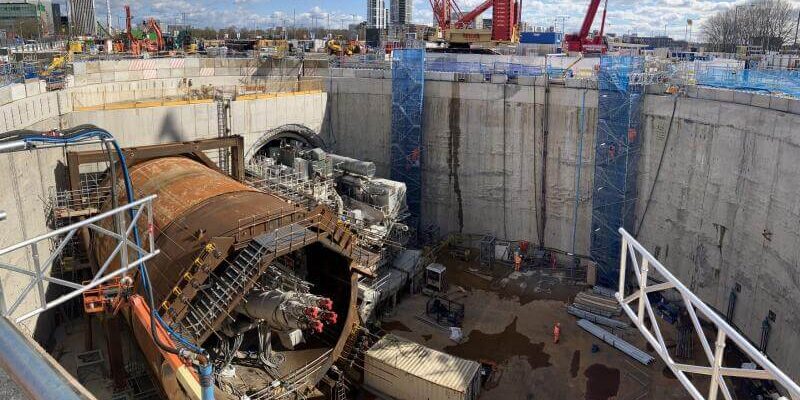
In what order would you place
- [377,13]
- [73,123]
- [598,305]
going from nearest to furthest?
1. [73,123]
2. [598,305]
3. [377,13]

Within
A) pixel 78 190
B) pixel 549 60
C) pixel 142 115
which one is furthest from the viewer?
pixel 549 60

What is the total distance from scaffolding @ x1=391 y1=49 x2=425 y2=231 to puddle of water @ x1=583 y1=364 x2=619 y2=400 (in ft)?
40.5

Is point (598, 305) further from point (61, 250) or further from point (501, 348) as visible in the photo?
point (61, 250)

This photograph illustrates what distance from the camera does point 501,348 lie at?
69.8 feet

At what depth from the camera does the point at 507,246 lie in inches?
1144

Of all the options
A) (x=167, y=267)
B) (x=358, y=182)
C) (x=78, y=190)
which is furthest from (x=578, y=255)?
(x=78, y=190)

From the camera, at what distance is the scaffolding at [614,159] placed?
81.9 feet

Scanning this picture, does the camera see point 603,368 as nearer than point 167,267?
No

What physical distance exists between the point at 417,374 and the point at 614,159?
1367cm

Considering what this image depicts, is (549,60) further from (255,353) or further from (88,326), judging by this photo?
(88,326)

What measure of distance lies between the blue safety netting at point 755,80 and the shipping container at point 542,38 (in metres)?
24.4

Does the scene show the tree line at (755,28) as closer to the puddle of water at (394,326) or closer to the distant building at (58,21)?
the puddle of water at (394,326)

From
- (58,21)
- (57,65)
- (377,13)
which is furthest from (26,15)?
(57,65)

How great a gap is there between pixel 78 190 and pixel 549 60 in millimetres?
27135
